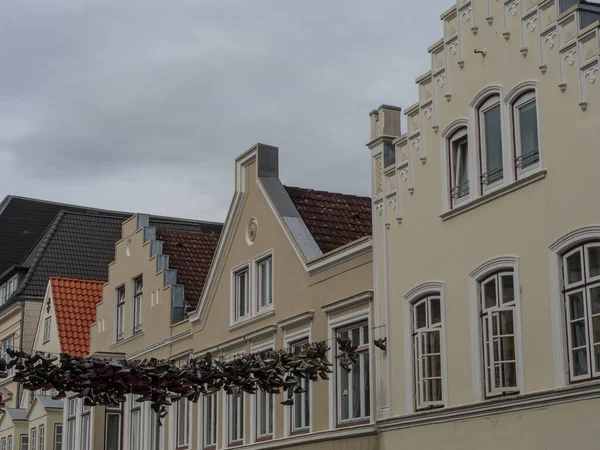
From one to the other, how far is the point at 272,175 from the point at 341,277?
4647mm

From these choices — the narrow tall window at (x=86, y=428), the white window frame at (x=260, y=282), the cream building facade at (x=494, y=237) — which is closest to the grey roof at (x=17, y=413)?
the narrow tall window at (x=86, y=428)

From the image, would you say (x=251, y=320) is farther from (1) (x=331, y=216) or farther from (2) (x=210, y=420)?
(2) (x=210, y=420)

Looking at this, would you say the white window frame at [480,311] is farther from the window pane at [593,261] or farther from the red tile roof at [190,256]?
the red tile roof at [190,256]

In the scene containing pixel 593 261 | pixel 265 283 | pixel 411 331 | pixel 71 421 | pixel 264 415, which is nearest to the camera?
pixel 593 261

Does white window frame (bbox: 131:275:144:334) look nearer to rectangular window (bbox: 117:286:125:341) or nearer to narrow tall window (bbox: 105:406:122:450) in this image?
rectangular window (bbox: 117:286:125:341)

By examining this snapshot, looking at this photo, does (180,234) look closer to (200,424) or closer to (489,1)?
(200,424)

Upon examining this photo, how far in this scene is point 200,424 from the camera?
1123 inches

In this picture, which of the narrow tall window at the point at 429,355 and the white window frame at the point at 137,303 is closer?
the narrow tall window at the point at 429,355

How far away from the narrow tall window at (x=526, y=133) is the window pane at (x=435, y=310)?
3.03 meters

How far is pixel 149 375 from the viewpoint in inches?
693

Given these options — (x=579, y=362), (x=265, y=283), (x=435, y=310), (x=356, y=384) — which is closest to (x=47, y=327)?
(x=265, y=283)

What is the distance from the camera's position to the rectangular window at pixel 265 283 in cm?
2589

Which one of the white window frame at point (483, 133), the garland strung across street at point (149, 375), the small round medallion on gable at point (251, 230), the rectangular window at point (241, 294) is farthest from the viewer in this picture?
the rectangular window at point (241, 294)

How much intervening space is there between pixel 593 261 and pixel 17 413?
29.9 metres
